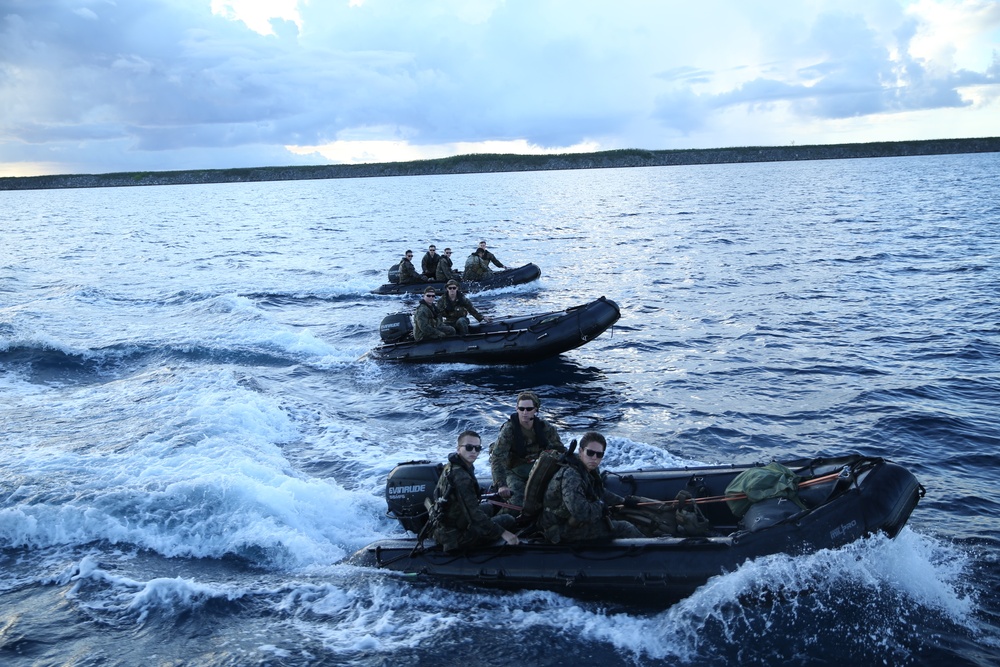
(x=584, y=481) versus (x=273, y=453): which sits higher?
(x=584, y=481)

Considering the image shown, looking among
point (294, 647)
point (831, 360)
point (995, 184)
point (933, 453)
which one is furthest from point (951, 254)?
point (995, 184)

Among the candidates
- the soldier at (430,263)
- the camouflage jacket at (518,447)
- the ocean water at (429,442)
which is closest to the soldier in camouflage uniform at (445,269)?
the soldier at (430,263)

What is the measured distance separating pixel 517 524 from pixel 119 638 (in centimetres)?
409

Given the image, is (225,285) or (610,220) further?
(610,220)

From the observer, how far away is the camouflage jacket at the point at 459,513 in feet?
25.8

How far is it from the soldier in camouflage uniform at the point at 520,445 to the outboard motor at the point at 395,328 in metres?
8.66

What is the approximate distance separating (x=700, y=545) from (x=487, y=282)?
1890cm

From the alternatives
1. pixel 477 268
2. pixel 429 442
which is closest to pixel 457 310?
pixel 429 442

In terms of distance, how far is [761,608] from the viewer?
7.30m

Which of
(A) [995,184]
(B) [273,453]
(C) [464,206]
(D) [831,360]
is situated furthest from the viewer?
(C) [464,206]

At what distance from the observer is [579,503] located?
25.1ft

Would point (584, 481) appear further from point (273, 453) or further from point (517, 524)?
point (273, 453)

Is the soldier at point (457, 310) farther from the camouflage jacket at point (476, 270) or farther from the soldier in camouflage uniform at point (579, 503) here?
the soldier in camouflage uniform at point (579, 503)

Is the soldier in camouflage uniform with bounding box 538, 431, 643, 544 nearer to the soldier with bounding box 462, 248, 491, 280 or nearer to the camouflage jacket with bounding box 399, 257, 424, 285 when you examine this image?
the soldier with bounding box 462, 248, 491, 280
